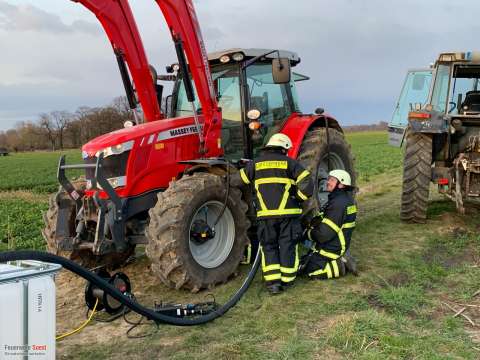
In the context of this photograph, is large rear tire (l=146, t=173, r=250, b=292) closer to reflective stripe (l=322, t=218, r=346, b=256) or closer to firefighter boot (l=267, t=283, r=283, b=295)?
firefighter boot (l=267, t=283, r=283, b=295)

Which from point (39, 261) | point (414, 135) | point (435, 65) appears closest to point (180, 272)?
point (39, 261)

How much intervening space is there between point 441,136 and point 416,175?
87 cm

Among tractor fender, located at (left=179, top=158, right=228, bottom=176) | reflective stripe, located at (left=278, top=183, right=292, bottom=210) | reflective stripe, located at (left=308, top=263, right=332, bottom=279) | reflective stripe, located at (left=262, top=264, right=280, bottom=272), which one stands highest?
tractor fender, located at (left=179, top=158, right=228, bottom=176)

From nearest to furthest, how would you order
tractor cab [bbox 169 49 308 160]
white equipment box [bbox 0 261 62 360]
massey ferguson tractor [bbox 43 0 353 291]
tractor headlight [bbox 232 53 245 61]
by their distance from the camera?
1. white equipment box [bbox 0 261 62 360]
2. massey ferguson tractor [bbox 43 0 353 291]
3. tractor headlight [bbox 232 53 245 61]
4. tractor cab [bbox 169 49 308 160]

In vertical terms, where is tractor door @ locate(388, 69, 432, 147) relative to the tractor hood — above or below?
above

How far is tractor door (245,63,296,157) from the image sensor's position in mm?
6391

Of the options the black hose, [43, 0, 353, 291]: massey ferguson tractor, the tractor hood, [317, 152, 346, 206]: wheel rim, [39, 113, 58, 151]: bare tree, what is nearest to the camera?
the black hose

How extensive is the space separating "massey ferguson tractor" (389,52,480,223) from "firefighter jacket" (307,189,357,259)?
229cm

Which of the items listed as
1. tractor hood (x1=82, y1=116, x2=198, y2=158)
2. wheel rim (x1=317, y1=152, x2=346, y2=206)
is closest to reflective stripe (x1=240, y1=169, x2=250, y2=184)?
tractor hood (x1=82, y1=116, x2=198, y2=158)

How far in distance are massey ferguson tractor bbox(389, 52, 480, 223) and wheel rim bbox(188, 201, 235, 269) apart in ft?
11.4

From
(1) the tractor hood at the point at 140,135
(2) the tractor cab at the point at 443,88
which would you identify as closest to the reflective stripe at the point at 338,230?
(1) the tractor hood at the point at 140,135

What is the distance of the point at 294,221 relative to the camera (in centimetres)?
533

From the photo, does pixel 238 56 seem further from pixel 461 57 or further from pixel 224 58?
pixel 461 57

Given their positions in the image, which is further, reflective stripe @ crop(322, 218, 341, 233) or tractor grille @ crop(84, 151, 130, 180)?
reflective stripe @ crop(322, 218, 341, 233)
